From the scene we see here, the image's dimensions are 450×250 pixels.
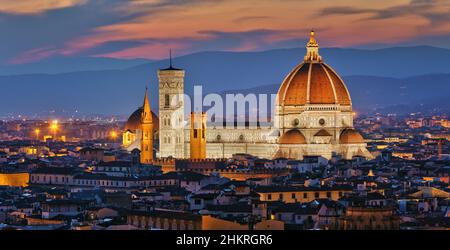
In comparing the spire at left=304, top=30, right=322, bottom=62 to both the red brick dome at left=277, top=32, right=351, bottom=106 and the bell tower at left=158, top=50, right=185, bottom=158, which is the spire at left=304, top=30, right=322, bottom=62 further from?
the bell tower at left=158, top=50, right=185, bottom=158

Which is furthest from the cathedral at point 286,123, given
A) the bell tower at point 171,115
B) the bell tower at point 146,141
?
the bell tower at point 146,141

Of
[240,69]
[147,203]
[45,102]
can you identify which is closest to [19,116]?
[45,102]

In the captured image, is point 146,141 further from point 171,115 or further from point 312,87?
point 312,87

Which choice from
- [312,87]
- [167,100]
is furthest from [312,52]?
[167,100]

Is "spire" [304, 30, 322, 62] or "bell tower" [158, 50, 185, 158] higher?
"spire" [304, 30, 322, 62]

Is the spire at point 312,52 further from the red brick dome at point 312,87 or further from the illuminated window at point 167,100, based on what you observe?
the illuminated window at point 167,100

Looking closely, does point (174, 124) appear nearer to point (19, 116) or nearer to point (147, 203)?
point (147, 203)

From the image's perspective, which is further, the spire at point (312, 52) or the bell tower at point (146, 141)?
the spire at point (312, 52)

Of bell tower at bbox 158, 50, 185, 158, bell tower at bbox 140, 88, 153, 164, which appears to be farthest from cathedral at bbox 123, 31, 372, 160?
bell tower at bbox 140, 88, 153, 164
